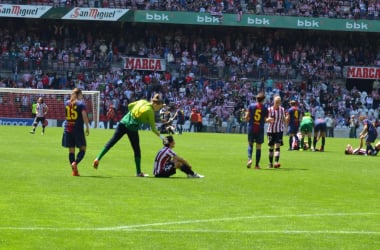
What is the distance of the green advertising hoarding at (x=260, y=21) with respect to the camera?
213 feet

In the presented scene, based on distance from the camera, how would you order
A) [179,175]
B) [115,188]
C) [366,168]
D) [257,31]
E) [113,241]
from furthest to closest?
[257,31]
[366,168]
[179,175]
[115,188]
[113,241]

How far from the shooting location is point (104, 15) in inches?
2532

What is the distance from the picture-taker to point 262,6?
6694cm

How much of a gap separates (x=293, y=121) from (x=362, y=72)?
32.7 m

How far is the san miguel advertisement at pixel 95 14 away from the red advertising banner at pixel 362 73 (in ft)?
54.1

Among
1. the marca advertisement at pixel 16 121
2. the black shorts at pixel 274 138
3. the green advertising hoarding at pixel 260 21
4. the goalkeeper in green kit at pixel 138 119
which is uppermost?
the green advertising hoarding at pixel 260 21

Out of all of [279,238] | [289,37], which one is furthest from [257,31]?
[279,238]

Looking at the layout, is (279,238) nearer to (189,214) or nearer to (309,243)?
(309,243)

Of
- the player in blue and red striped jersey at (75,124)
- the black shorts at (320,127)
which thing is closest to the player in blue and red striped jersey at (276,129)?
the player in blue and red striped jersey at (75,124)

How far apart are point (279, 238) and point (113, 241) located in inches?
85.4

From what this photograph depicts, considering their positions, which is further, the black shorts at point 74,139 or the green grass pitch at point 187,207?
the black shorts at point 74,139

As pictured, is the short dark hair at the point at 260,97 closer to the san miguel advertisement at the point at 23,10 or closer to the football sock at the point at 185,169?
the football sock at the point at 185,169

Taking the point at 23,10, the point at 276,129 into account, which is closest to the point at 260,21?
the point at 23,10

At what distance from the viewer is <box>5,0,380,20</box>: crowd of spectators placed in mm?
65375
